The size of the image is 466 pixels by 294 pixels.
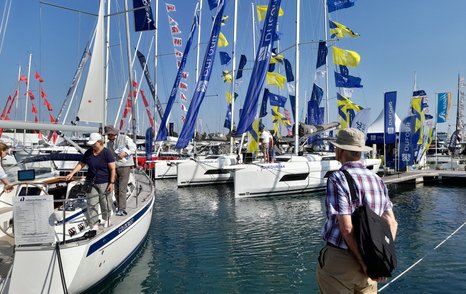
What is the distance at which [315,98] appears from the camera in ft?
81.2

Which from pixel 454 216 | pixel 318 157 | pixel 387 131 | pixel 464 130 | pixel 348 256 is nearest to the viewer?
pixel 348 256

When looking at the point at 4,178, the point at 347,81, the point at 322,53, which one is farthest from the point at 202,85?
the point at 4,178

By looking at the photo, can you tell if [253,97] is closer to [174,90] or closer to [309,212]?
[309,212]

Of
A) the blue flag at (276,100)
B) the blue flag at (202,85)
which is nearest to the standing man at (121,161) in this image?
the blue flag at (202,85)

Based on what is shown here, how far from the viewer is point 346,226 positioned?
7.85 ft

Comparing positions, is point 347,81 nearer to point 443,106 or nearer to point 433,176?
point 433,176

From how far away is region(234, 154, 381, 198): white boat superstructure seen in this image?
16.0m

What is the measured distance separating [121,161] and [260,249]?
3.62 meters

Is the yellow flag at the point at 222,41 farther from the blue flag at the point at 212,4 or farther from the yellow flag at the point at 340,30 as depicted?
the yellow flag at the point at 340,30

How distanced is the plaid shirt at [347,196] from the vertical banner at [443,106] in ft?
97.9

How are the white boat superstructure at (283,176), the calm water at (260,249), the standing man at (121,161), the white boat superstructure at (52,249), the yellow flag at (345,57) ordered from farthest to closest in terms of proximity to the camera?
1. the yellow flag at (345,57)
2. the white boat superstructure at (283,176)
3. the standing man at (121,161)
4. the calm water at (260,249)
5. the white boat superstructure at (52,249)

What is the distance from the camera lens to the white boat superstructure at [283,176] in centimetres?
1602

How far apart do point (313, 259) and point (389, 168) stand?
682 inches

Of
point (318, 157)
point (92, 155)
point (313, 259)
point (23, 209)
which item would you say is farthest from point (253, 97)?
point (23, 209)
